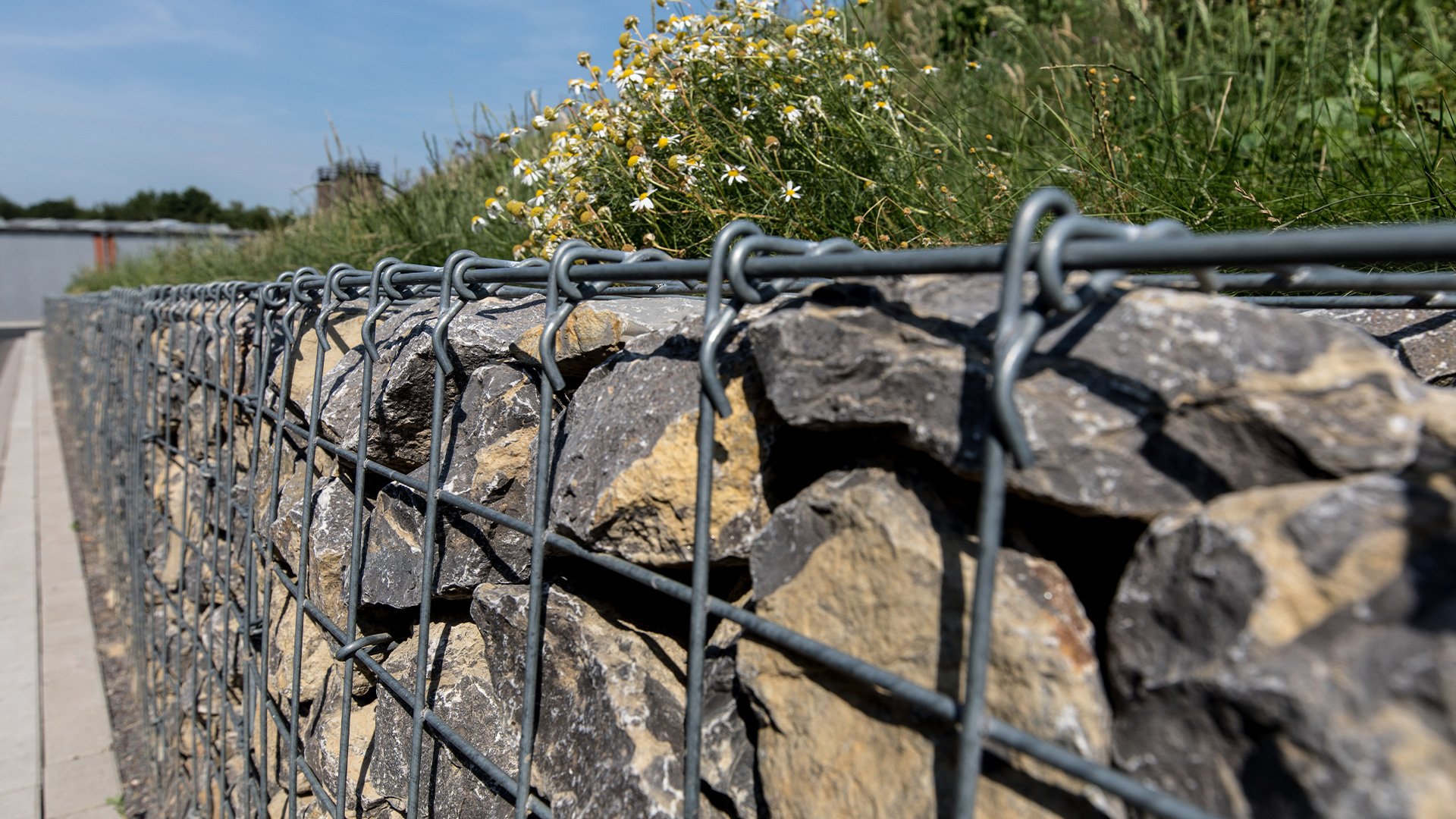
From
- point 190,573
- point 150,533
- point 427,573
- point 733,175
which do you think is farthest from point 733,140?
point 150,533

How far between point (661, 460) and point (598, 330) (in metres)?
0.35

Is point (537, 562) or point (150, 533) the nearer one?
point (537, 562)

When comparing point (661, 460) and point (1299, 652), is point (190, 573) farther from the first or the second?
point (1299, 652)

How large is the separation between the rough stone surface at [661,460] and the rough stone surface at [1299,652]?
474 mm

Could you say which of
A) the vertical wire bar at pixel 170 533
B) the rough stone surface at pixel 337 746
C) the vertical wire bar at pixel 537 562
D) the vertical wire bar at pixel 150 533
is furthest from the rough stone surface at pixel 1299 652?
the vertical wire bar at pixel 150 533

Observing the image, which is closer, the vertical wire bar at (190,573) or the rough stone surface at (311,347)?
the rough stone surface at (311,347)

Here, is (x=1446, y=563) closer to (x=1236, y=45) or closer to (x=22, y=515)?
(x=1236, y=45)

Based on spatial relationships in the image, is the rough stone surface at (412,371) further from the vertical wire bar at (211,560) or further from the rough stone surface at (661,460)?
the vertical wire bar at (211,560)

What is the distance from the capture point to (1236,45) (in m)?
3.22

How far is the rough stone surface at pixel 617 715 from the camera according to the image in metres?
1.11

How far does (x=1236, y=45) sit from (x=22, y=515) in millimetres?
9563

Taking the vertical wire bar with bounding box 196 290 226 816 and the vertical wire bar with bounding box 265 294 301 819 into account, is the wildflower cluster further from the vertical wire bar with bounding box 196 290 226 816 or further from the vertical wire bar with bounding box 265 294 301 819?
the vertical wire bar with bounding box 196 290 226 816

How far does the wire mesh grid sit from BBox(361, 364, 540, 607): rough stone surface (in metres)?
0.04

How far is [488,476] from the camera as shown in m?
1.60
